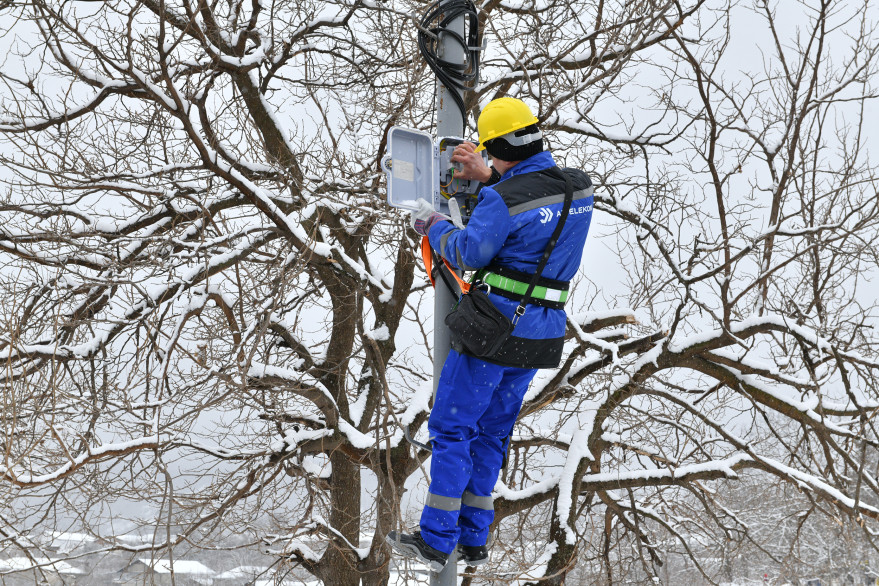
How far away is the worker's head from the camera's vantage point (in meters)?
2.93

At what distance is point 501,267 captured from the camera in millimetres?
2891

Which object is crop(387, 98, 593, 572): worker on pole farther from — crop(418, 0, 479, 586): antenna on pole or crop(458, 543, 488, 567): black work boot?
crop(458, 543, 488, 567): black work boot

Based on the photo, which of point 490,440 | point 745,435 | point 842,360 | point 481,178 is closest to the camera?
point 481,178

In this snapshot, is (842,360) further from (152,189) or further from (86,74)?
(86,74)

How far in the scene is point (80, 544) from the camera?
6109mm

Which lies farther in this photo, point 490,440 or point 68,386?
point 68,386

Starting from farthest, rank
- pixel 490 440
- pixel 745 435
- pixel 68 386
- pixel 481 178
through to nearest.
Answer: pixel 745 435 < pixel 68 386 < pixel 490 440 < pixel 481 178

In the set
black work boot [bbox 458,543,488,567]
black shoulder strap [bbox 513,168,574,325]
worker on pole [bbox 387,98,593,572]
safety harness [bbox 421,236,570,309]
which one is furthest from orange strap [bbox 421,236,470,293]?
black work boot [bbox 458,543,488,567]

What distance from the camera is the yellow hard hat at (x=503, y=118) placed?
9.59 feet

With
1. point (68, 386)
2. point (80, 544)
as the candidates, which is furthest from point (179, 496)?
point (68, 386)

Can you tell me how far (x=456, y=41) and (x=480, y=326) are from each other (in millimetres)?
1263

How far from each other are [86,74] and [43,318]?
2313mm

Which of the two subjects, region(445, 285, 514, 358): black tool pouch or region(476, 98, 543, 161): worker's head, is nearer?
region(445, 285, 514, 358): black tool pouch

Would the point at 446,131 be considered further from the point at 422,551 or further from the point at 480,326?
the point at 422,551
